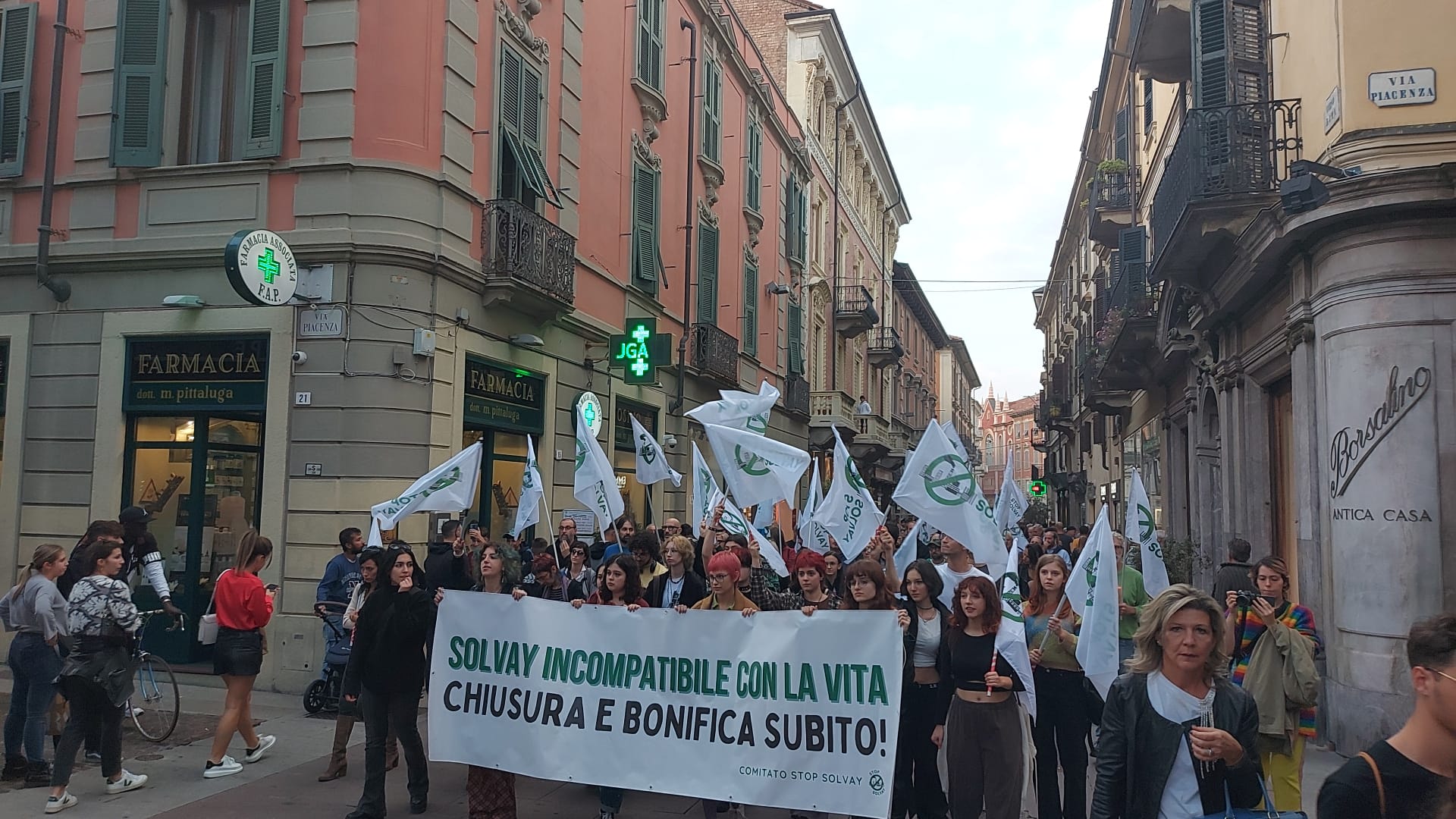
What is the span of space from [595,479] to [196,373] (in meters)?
5.33

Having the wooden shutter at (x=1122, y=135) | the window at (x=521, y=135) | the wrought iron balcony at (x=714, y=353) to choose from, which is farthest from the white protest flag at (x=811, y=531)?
the wooden shutter at (x=1122, y=135)

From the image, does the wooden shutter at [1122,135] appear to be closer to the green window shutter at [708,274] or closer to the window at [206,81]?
the green window shutter at [708,274]

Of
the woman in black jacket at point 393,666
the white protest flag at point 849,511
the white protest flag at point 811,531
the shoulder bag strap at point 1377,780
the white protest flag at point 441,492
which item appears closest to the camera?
the shoulder bag strap at point 1377,780

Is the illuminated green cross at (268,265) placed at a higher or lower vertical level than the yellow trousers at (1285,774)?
higher

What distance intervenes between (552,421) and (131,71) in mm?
6869

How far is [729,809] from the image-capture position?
7.12 m

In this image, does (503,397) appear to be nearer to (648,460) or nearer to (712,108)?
(648,460)

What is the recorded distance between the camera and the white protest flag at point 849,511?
9367 millimetres

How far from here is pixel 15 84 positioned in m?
13.0

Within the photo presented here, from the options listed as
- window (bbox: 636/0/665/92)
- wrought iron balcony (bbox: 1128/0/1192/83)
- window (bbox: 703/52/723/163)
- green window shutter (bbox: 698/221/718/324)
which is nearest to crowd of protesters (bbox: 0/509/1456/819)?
wrought iron balcony (bbox: 1128/0/1192/83)

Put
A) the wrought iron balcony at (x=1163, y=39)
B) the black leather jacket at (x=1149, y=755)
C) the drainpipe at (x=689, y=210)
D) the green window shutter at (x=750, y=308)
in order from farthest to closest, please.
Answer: the green window shutter at (x=750, y=308), the drainpipe at (x=689, y=210), the wrought iron balcony at (x=1163, y=39), the black leather jacket at (x=1149, y=755)

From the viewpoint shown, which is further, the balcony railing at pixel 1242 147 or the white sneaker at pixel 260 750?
the balcony railing at pixel 1242 147

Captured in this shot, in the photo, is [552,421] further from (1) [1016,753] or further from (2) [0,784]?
(1) [1016,753]

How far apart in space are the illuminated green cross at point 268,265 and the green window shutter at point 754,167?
665 inches
